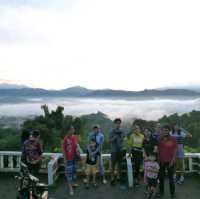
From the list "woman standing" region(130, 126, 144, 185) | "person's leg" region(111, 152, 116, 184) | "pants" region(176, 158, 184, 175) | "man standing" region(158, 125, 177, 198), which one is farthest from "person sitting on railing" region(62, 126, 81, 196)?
"pants" region(176, 158, 184, 175)

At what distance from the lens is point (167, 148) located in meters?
9.05

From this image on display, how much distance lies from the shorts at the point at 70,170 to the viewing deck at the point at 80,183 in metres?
0.30

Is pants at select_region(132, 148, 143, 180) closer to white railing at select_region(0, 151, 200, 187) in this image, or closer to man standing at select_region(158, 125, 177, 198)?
white railing at select_region(0, 151, 200, 187)

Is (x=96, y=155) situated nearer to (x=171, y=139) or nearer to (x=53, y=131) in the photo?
(x=171, y=139)

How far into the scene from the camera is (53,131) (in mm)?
33812

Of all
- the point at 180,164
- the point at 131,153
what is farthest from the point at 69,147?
the point at 180,164

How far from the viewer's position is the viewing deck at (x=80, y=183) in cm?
948

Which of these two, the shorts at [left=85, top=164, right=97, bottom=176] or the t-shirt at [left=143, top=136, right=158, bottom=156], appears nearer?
the t-shirt at [left=143, top=136, right=158, bottom=156]

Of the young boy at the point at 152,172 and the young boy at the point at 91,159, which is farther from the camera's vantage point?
the young boy at the point at 91,159

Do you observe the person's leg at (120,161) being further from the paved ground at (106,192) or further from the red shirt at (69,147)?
the red shirt at (69,147)

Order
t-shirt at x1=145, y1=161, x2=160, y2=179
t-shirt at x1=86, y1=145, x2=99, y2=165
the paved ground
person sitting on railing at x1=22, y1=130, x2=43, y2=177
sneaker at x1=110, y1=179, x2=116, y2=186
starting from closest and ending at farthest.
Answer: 1. person sitting on railing at x1=22, y1=130, x2=43, y2=177
2. t-shirt at x1=145, y1=161, x2=160, y2=179
3. the paved ground
4. t-shirt at x1=86, y1=145, x2=99, y2=165
5. sneaker at x1=110, y1=179, x2=116, y2=186

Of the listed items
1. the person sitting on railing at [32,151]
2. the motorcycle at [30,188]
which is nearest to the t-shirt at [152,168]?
the person sitting on railing at [32,151]

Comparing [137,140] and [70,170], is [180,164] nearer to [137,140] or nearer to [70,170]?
[137,140]

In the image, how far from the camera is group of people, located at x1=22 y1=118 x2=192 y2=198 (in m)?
9.01
